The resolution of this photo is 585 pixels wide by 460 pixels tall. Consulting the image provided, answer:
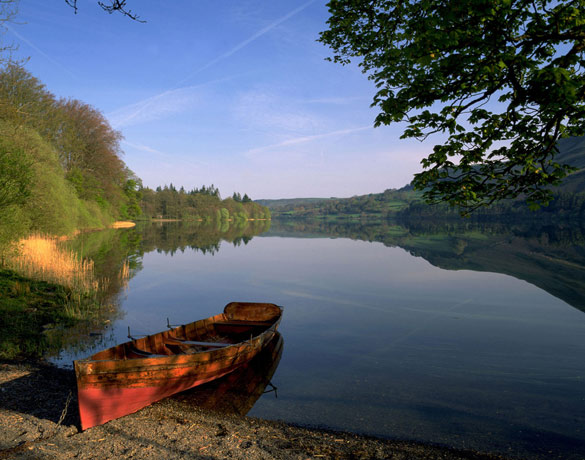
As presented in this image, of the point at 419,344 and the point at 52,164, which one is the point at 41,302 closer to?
the point at 419,344

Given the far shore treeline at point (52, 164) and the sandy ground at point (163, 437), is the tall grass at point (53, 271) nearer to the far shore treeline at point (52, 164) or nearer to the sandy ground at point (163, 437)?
the far shore treeline at point (52, 164)

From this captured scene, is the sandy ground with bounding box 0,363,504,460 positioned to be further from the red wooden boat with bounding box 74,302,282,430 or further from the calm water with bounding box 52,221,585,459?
the calm water with bounding box 52,221,585,459

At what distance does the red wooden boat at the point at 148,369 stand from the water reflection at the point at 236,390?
17.7 inches

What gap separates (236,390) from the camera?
30.0 ft

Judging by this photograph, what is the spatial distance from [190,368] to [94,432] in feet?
6.78

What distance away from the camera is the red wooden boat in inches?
253

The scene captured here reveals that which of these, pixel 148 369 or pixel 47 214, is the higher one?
pixel 47 214

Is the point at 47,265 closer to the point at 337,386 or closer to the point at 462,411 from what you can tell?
the point at 337,386

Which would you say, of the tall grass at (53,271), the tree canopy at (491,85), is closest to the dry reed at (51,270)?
the tall grass at (53,271)

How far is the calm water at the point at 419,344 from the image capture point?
7703mm

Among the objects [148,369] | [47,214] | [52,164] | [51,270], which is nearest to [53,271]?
[51,270]

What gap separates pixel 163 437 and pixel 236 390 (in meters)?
3.05

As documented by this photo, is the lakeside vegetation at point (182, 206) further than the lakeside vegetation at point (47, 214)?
Yes

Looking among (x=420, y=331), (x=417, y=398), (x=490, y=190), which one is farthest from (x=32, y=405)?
(x=420, y=331)
